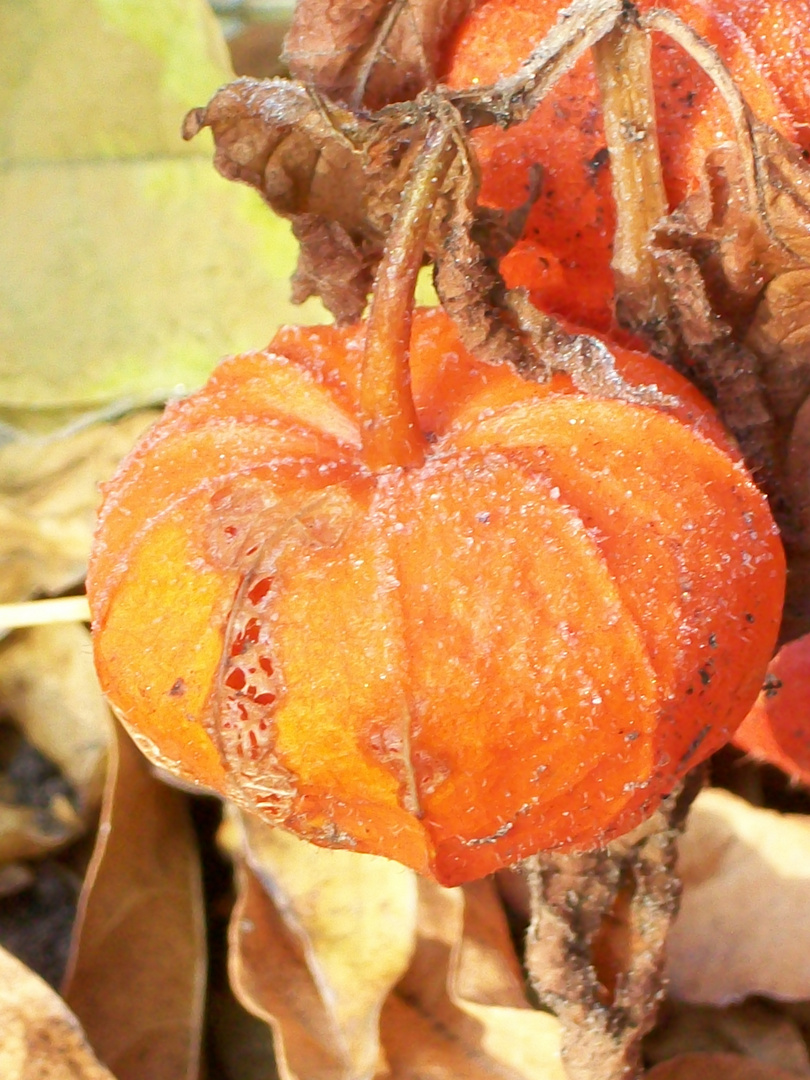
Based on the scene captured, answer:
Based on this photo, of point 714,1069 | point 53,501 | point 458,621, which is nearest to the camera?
point 458,621

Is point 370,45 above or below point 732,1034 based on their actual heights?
above

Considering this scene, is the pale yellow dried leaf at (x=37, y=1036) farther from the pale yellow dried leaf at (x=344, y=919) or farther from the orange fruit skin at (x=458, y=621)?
the orange fruit skin at (x=458, y=621)

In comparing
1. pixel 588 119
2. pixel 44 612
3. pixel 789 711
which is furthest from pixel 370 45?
pixel 44 612

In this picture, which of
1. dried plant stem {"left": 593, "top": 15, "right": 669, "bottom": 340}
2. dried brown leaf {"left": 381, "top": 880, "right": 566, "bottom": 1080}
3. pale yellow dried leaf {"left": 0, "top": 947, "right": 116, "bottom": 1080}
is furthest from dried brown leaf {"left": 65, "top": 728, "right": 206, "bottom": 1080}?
dried plant stem {"left": 593, "top": 15, "right": 669, "bottom": 340}

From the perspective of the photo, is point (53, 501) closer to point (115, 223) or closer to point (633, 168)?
point (115, 223)

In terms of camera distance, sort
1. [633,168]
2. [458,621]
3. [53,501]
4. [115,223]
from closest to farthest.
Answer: [458,621]
[633,168]
[53,501]
[115,223]

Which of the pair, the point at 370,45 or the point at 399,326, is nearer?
the point at 399,326

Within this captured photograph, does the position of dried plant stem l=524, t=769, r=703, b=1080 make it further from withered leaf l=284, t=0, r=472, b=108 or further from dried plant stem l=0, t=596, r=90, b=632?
dried plant stem l=0, t=596, r=90, b=632
